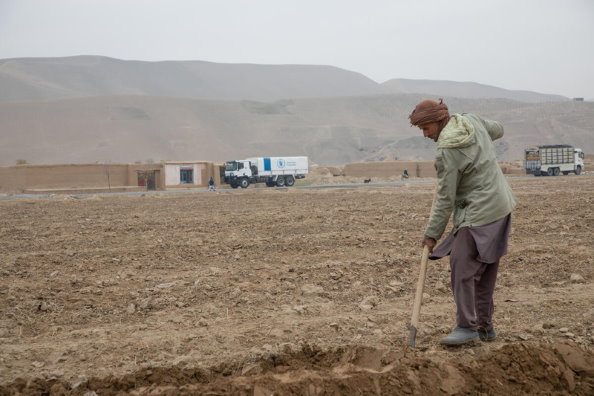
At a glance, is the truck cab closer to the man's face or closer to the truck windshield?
the truck windshield

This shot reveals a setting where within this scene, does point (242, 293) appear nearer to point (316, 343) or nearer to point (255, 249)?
point (316, 343)

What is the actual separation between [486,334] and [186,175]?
133 feet

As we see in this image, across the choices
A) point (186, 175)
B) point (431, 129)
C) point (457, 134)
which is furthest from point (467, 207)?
point (186, 175)

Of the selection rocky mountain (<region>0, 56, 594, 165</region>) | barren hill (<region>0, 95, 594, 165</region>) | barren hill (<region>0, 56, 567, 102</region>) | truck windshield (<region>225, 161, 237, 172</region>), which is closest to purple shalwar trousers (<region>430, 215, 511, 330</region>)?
truck windshield (<region>225, 161, 237, 172</region>)

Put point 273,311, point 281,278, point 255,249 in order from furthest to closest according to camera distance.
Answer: point 255,249, point 281,278, point 273,311

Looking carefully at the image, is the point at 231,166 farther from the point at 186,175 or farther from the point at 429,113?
the point at 429,113

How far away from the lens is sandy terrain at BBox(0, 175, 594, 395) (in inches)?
141

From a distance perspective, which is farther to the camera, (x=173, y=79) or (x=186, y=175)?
(x=173, y=79)

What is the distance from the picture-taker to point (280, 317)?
510cm

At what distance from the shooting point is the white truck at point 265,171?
38000 millimetres

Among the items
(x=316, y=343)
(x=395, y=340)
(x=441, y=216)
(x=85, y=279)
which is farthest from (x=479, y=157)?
(x=85, y=279)

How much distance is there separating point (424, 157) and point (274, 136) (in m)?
26.4

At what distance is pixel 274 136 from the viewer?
91125 millimetres

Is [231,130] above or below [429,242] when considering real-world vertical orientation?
above
